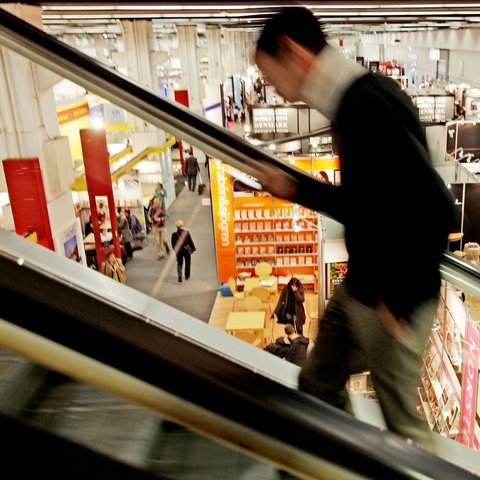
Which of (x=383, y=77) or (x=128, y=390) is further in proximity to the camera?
(x=383, y=77)

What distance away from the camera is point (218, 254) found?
38.2 ft

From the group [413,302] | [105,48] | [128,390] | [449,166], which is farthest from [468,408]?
[105,48]

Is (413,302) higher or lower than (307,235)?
higher

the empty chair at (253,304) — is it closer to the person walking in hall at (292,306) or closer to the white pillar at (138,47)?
the person walking in hall at (292,306)

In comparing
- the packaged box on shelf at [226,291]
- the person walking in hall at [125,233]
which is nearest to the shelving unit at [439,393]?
the packaged box on shelf at [226,291]

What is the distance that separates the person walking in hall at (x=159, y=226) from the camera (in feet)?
41.5

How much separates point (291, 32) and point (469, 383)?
4.31 meters

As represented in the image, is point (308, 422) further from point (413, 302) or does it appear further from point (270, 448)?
point (413, 302)

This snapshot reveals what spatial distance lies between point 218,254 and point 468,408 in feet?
23.6

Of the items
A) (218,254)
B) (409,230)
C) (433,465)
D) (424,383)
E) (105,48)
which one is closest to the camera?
(433,465)

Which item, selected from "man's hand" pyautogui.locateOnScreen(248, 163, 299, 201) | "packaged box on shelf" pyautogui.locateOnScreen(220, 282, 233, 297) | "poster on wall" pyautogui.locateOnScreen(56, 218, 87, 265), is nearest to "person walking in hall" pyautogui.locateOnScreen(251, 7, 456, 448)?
"man's hand" pyautogui.locateOnScreen(248, 163, 299, 201)

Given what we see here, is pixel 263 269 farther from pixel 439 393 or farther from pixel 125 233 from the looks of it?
pixel 439 393

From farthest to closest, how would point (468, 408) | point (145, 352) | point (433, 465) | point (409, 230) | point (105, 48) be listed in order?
point (105, 48), point (468, 408), point (409, 230), point (433, 465), point (145, 352)

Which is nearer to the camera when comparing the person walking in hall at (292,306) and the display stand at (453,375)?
the display stand at (453,375)
